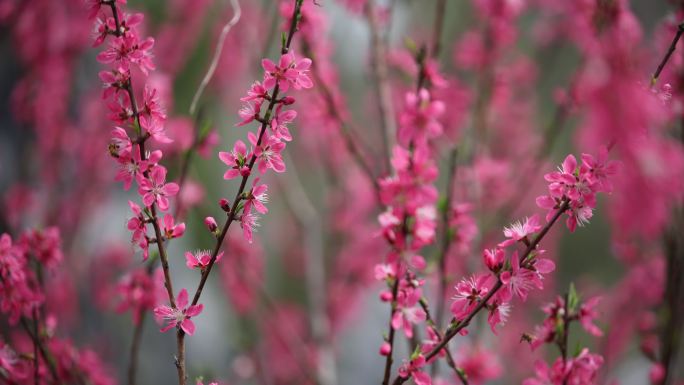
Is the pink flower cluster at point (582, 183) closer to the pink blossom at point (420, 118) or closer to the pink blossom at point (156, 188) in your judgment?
the pink blossom at point (420, 118)

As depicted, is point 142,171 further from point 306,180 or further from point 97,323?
point 306,180

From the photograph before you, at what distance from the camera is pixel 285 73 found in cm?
102

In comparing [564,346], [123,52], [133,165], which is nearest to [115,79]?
[123,52]

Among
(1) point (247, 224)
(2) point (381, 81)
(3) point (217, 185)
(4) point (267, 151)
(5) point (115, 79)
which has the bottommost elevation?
(1) point (247, 224)

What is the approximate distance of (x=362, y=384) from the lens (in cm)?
356

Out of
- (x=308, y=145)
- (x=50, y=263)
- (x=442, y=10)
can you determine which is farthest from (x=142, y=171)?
(x=308, y=145)

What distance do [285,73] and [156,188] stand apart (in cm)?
33

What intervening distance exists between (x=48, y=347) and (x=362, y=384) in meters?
2.50

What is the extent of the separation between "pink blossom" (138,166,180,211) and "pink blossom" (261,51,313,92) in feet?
0.86

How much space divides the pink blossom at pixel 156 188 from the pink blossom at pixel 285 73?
26 cm

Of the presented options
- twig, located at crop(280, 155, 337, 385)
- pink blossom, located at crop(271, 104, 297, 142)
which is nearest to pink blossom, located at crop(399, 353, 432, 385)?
pink blossom, located at crop(271, 104, 297, 142)

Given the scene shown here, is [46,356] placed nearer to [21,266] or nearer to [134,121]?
[21,266]

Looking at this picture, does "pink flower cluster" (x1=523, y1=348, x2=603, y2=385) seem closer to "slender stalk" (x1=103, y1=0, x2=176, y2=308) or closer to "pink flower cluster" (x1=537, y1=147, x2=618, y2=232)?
"pink flower cluster" (x1=537, y1=147, x2=618, y2=232)

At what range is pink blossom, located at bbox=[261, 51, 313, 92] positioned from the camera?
1018 millimetres
